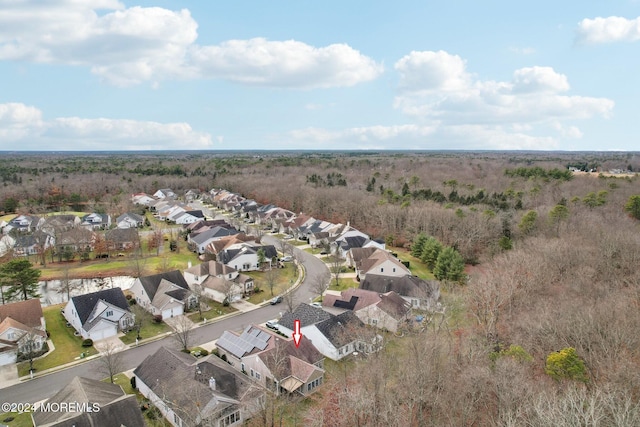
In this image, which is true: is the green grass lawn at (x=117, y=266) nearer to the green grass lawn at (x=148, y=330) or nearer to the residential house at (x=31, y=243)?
the residential house at (x=31, y=243)

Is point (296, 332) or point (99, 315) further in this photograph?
point (99, 315)

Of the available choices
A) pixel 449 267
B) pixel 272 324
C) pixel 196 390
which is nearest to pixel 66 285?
pixel 272 324

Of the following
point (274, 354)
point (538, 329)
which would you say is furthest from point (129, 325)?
point (538, 329)

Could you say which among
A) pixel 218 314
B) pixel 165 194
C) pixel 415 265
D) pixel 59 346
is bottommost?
pixel 59 346

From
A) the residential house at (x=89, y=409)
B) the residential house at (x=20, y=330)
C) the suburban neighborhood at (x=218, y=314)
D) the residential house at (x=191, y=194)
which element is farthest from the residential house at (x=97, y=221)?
the residential house at (x=89, y=409)

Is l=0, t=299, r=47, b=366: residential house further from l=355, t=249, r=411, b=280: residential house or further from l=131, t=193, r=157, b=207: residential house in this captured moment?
l=131, t=193, r=157, b=207: residential house

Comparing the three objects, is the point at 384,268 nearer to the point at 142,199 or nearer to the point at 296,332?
the point at 296,332

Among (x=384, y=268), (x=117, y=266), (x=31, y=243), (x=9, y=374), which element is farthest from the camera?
(x=31, y=243)
